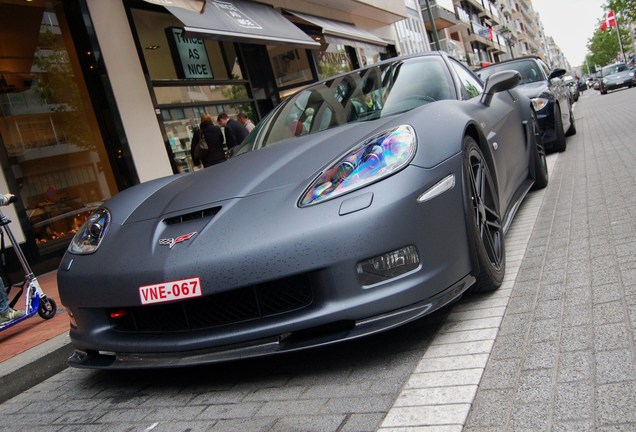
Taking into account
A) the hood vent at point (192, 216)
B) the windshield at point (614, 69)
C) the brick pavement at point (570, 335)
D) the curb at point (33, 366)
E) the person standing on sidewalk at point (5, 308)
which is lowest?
the brick pavement at point (570, 335)

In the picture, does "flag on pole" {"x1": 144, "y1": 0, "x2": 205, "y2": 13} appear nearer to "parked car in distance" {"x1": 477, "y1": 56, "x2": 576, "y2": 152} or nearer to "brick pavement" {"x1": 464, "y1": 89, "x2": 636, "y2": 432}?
"parked car in distance" {"x1": 477, "y1": 56, "x2": 576, "y2": 152}

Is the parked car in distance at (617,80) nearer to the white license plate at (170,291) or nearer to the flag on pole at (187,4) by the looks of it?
the flag on pole at (187,4)

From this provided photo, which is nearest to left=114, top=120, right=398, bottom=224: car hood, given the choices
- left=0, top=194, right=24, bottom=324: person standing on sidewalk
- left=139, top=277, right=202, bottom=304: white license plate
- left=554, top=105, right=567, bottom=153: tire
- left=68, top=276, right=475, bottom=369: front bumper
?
left=139, top=277, right=202, bottom=304: white license plate

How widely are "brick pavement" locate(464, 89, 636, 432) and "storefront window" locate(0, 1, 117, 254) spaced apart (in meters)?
6.14

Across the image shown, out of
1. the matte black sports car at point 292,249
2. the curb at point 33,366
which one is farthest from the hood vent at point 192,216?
the curb at point 33,366

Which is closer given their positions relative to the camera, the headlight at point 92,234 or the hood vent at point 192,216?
the hood vent at point 192,216

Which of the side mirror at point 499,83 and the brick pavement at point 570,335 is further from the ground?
the side mirror at point 499,83

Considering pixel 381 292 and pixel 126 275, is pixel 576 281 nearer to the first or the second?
pixel 381 292

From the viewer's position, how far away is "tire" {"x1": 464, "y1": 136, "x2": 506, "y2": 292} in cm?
267

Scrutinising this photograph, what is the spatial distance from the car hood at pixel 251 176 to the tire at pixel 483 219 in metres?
0.50

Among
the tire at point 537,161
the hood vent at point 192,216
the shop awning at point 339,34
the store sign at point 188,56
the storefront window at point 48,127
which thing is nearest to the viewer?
the hood vent at point 192,216

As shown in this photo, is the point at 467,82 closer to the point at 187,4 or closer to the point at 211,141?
the point at 187,4

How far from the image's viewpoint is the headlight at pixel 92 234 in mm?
2904

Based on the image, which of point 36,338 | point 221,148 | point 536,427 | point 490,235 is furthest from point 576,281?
point 221,148
